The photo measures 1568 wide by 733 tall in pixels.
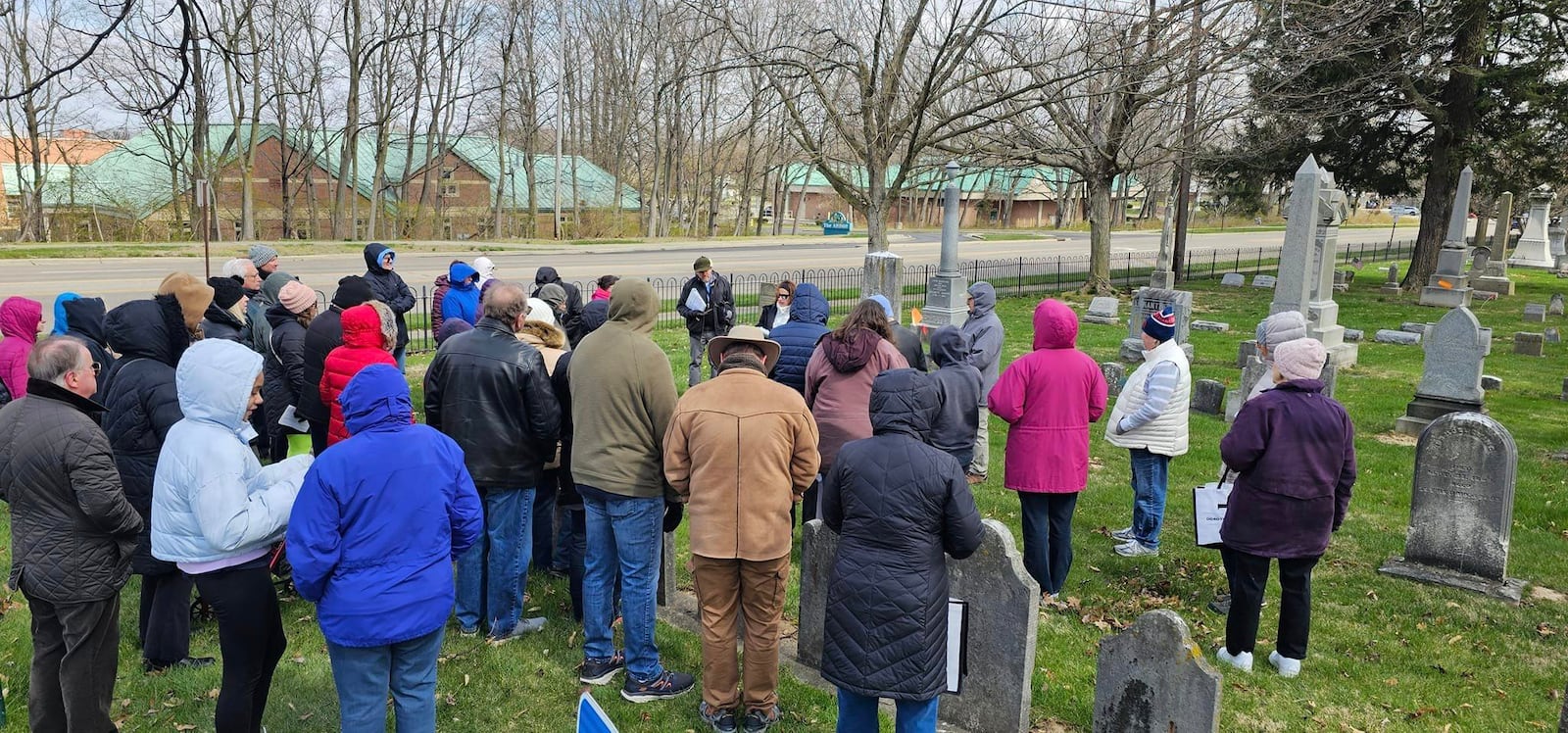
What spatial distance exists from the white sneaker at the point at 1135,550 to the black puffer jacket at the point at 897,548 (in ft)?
12.0

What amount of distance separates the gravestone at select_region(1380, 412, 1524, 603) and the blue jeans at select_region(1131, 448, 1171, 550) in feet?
5.13

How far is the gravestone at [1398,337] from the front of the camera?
16.8m

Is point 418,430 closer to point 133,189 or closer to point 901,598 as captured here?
point 901,598

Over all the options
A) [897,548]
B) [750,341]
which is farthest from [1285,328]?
[897,548]

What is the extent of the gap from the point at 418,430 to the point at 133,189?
4591 cm

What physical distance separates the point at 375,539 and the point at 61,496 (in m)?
1.45

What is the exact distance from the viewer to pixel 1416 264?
24672mm

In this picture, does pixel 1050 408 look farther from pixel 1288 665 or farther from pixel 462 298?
pixel 462 298

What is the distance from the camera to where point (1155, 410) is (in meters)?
6.36

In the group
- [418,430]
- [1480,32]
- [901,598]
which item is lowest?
[901,598]

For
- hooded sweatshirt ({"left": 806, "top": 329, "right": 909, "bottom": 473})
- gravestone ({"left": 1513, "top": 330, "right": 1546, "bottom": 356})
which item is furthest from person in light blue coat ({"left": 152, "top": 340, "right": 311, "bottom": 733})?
gravestone ({"left": 1513, "top": 330, "right": 1546, "bottom": 356})

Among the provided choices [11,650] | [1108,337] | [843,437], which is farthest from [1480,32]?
[11,650]

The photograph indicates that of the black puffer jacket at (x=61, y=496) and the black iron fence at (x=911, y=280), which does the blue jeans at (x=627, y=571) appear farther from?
the black iron fence at (x=911, y=280)

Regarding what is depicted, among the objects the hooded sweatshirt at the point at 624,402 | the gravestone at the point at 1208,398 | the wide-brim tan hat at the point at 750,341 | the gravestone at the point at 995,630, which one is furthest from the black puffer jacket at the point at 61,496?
the gravestone at the point at 1208,398
